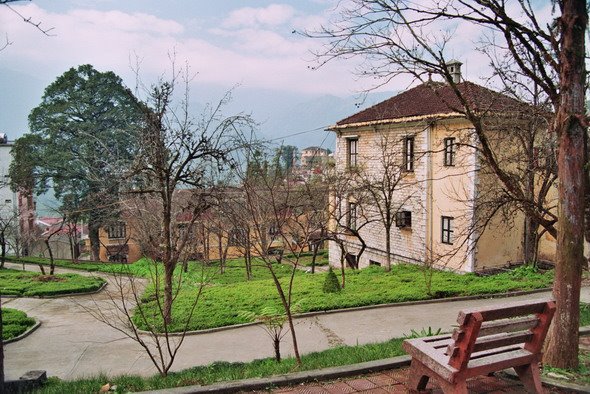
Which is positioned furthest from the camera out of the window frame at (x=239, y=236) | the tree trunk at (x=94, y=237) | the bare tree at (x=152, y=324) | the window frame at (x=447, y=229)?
A: the tree trunk at (x=94, y=237)

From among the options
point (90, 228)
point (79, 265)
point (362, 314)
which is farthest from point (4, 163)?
point (362, 314)

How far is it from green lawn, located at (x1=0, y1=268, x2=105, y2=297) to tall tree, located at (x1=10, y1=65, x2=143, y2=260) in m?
8.57

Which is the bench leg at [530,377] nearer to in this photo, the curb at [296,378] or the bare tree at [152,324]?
the curb at [296,378]

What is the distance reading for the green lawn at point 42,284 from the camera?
61.3ft

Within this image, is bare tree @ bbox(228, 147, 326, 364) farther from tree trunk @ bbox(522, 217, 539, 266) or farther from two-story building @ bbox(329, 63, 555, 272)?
tree trunk @ bbox(522, 217, 539, 266)

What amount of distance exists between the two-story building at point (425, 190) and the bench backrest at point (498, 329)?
14.0m

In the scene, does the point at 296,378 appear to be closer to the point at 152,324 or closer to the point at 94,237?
the point at 152,324

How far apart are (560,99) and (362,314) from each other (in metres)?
8.18

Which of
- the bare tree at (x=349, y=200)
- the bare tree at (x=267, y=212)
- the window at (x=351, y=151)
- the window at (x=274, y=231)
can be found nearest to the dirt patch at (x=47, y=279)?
the bare tree at (x=267, y=212)

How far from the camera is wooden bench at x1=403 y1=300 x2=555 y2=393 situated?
3689mm

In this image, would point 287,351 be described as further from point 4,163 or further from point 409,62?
point 4,163

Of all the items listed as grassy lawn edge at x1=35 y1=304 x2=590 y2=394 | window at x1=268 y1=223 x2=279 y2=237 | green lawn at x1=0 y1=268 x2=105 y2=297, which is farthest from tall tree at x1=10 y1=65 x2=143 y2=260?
grassy lawn edge at x1=35 y1=304 x2=590 y2=394

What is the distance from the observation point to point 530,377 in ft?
13.8

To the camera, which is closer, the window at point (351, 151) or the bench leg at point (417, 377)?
the bench leg at point (417, 377)
